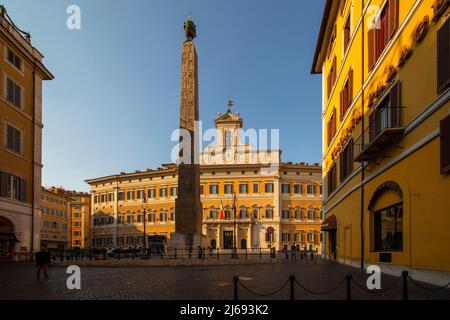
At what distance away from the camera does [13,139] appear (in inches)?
1174

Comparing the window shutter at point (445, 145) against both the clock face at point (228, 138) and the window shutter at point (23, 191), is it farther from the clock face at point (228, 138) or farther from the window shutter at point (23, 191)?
the clock face at point (228, 138)

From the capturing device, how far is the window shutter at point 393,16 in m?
14.4

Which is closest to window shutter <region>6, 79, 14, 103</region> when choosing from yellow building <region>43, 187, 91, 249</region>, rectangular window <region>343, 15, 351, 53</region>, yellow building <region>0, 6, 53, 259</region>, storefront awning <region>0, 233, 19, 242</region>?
yellow building <region>0, 6, 53, 259</region>

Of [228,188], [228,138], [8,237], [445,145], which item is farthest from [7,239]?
[228,138]

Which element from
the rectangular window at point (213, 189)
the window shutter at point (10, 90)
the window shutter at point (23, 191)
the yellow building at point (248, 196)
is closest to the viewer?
the window shutter at point (10, 90)

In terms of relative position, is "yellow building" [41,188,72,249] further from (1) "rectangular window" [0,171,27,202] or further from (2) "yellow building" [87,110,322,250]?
(1) "rectangular window" [0,171,27,202]

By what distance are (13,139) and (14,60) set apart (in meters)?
5.80

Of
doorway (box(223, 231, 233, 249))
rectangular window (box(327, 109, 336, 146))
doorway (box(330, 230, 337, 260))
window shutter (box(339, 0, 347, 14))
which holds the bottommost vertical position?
doorway (box(223, 231, 233, 249))

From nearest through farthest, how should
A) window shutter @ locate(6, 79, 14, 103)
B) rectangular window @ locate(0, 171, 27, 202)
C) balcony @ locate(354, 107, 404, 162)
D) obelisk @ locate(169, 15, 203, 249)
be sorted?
balcony @ locate(354, 107, 404, 162), obelisk @ locate(169, 15, 203, 249), rectangular window @ locate(0, 171, 27, 202), window shutter @ locate(6, 79, 14, 103)

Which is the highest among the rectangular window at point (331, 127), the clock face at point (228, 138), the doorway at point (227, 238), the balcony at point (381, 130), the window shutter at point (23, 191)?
the clock face at point (228, 138)

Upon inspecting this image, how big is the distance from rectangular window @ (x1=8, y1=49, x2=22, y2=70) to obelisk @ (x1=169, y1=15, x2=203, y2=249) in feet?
41.6

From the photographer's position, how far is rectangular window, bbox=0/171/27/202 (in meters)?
28.0

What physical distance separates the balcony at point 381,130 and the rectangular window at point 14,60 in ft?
82.3

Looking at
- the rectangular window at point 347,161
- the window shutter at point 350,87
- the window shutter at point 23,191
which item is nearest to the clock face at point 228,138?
the window shutter at point 23,191
